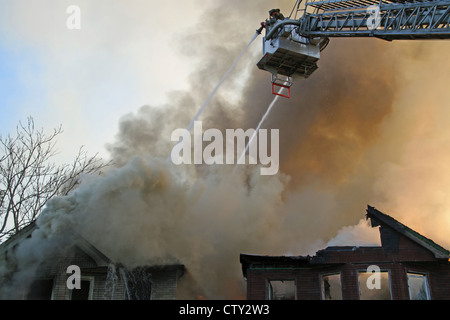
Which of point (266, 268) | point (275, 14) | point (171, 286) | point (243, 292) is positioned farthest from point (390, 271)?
point (275, 14)

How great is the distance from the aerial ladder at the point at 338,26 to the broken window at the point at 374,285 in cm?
839

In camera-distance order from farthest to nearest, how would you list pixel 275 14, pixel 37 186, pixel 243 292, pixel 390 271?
1. pixel 37 186
2. pixel 243 292
3. pixel 275 14
4. pixel 390 271

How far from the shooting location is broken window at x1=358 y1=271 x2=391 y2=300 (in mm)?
Result: 15612

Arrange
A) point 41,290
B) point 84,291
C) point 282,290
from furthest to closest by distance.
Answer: point 282,290
point 84,291
point 41,290

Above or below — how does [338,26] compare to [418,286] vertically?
above

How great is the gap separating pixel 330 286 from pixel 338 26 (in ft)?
32.0

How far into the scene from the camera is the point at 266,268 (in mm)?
15406

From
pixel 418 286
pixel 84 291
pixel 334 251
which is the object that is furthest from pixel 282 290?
pixel 84 291

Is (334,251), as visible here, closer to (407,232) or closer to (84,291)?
(407,232)

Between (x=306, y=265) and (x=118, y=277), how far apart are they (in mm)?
6898

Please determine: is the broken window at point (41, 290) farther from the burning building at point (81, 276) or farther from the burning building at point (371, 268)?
the burning building at point (371, 268)

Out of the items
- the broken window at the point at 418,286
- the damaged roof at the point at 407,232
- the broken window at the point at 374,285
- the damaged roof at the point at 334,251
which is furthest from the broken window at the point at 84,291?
the broken window at the point at 418,286

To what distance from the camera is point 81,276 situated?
50.7 feet
